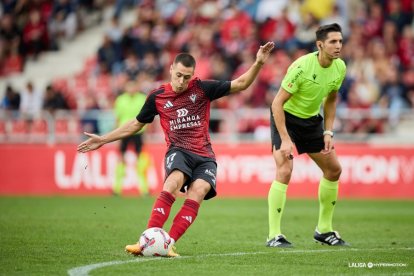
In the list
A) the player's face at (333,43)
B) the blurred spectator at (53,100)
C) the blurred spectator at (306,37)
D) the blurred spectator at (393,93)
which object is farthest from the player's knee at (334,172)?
the blurred spectator at (53,100)

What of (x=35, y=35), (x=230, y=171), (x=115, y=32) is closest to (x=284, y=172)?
(x=230, y=171)

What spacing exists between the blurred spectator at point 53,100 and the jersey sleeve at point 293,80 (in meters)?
13.1

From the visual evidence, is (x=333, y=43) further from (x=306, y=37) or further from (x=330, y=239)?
(x=306, y=37)

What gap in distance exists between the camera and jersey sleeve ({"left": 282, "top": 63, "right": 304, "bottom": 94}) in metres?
10.5

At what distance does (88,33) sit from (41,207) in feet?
41.7

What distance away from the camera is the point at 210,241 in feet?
37.4

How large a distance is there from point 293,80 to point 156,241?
8.56ft

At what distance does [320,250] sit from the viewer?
34.1ft

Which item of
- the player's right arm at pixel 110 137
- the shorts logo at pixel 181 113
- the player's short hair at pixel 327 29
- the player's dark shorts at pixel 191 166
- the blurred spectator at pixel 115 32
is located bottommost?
the player's dark shorts at pixel 191 166

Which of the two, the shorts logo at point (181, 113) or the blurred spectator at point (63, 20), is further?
the blurred spectator at point (63, 20)

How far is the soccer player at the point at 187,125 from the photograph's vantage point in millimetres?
9812

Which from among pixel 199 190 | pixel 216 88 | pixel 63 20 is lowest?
pixel 199 190

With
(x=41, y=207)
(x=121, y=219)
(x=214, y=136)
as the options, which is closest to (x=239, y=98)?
(x=214, y=136)

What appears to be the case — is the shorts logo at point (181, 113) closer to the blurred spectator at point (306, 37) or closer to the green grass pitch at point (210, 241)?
the green grass pitch at point (210, 241)
